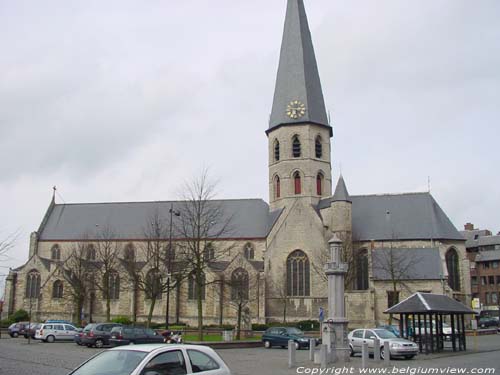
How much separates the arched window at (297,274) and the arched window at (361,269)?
16.7ft

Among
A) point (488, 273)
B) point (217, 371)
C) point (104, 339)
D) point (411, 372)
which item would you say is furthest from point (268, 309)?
point (488, 273)

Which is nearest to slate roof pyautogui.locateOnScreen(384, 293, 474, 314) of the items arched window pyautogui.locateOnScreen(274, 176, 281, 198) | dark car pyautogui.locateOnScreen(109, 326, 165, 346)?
dark car pyautogui.locateOnScreen(109, 326, 165, 346)

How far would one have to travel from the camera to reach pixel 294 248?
52.9m

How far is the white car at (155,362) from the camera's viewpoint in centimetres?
911

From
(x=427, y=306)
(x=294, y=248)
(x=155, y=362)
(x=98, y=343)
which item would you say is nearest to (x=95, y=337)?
(x=98, y=343)

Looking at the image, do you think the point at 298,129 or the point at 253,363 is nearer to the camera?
the point at 253,363

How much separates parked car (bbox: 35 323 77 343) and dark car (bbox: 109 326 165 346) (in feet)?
25.7

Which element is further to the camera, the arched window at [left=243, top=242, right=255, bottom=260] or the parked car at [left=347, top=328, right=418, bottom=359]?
the arched window at [left=243, top=242, right=255, bottom=260]

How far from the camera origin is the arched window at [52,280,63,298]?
5956cm

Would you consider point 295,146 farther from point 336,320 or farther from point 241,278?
point 336,320

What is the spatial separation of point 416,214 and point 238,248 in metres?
18.8

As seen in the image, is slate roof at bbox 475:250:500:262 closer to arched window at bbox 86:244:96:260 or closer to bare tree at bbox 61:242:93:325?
arched window at bbox 86:244:96:260

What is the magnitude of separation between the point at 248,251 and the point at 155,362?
164ft

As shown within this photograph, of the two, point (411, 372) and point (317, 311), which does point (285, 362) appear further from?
point (317, 311)
